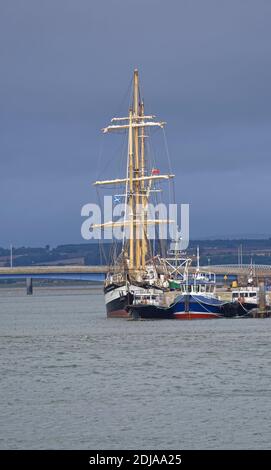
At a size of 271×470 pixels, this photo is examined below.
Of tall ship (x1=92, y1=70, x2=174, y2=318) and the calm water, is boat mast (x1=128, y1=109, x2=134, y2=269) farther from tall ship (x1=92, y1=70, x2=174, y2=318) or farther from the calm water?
the calm water

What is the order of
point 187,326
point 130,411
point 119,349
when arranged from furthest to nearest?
point 187,326
point 119,349
point 130,411

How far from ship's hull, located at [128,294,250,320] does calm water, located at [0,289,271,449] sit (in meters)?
27.7

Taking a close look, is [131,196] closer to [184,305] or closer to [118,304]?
[118,304]

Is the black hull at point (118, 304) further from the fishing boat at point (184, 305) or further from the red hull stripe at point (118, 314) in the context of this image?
the fishing boat at point (184, 305)

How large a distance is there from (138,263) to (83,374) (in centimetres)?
7613

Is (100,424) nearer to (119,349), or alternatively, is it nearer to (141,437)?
(141,437)

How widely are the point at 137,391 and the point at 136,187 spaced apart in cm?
8209

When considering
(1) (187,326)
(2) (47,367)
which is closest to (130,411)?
(2) (47,367)

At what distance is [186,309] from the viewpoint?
127375 millimetres

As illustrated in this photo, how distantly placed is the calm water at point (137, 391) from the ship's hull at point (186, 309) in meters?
27.7

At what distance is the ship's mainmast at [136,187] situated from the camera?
13988 cm

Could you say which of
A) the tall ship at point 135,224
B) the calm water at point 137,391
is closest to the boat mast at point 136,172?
the tall ship at point 135,224
